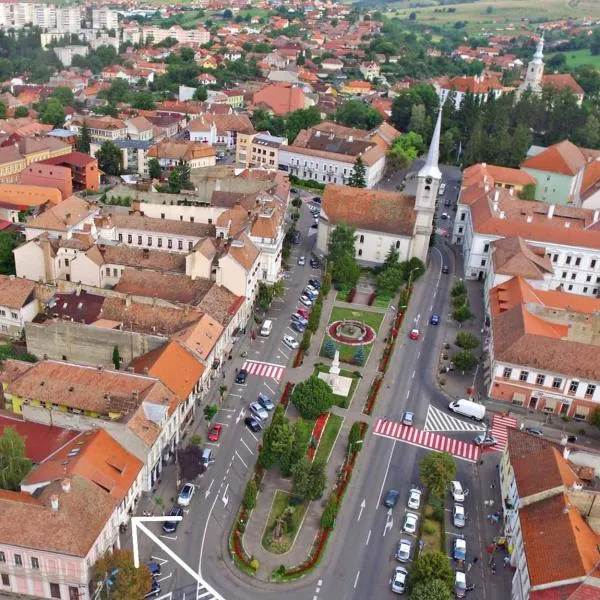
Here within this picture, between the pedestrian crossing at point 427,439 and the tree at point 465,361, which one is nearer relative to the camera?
the pedestrian crossing at point 427,439

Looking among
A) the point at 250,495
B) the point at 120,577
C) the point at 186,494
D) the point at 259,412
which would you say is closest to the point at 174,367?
the point at 259,412

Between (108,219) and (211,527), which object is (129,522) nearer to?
(211,527)

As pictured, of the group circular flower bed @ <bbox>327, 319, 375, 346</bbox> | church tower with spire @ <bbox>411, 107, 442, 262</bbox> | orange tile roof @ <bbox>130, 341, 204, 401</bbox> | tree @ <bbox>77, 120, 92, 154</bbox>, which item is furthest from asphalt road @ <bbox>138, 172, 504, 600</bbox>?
tree @ <bbox>77, 120, 92, 154</bbox>

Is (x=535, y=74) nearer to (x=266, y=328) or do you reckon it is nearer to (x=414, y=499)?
(x=266, y=328)

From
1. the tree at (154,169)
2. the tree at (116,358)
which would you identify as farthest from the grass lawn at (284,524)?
the tree at (154,169)

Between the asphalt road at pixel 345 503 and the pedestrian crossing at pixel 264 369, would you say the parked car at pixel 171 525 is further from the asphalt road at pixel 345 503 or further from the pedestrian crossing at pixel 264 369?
the pedestrian crossing at pixel 264 369
